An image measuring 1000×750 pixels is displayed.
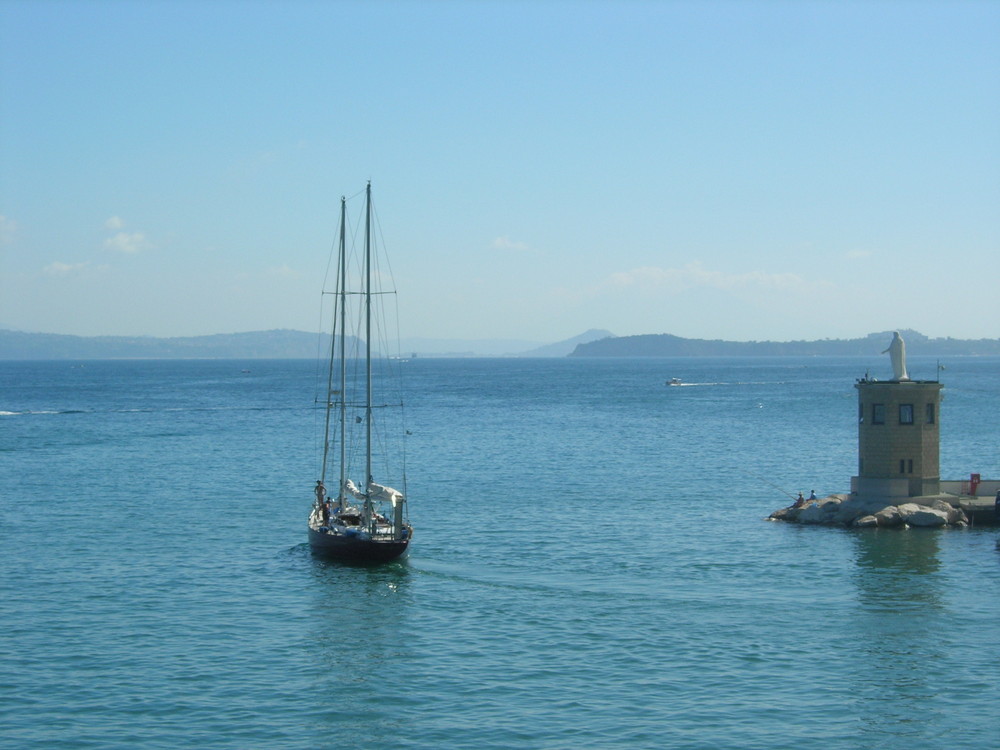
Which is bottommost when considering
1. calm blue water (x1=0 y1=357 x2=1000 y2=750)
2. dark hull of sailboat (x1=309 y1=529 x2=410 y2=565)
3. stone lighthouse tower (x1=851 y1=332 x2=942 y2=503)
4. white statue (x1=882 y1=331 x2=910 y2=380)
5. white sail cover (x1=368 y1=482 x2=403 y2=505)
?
calm blue water (x1=0 y1=357 x2=1000 y2=750)

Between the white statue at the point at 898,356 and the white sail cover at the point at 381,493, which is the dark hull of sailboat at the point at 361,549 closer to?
the white sail cover at the point at 381,493

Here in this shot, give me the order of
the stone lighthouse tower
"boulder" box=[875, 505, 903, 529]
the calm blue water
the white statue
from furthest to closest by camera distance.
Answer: the white statue, the stone lighthouse tower, "boulder" box=[875, 505, 903, 529], the calm blue water

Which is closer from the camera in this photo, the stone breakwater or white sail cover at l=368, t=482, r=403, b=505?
white sail cover at l=368, t=482, r=403, b=505

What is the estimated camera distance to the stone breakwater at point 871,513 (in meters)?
49.8

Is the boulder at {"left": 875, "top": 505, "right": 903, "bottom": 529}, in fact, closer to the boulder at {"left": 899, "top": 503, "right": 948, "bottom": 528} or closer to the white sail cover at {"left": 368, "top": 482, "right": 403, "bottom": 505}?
the boulder at {"left": 899, "top": 503, "right": 948, "bottom": 528}

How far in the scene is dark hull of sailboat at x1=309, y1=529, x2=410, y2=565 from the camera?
42156mm

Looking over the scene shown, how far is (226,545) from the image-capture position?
46.9 m

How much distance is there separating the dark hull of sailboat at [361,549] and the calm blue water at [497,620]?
0.55m

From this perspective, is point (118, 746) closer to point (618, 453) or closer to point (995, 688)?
point (995, 688)

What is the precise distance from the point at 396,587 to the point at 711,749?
55.0ft

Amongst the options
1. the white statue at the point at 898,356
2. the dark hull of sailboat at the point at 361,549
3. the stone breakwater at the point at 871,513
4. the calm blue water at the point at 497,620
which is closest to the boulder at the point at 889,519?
the stone breakwater at the point at 871,513

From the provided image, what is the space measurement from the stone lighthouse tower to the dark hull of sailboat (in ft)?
72.1

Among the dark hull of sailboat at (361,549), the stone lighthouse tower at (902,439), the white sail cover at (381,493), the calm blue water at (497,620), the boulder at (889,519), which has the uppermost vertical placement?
the stone lighthouse tower at (902,439)

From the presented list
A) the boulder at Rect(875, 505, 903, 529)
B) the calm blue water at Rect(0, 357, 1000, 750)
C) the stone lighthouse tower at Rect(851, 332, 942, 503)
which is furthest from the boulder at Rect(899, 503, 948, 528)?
the stone lighthouse tower at Rect(851, 332, 942, 503)
